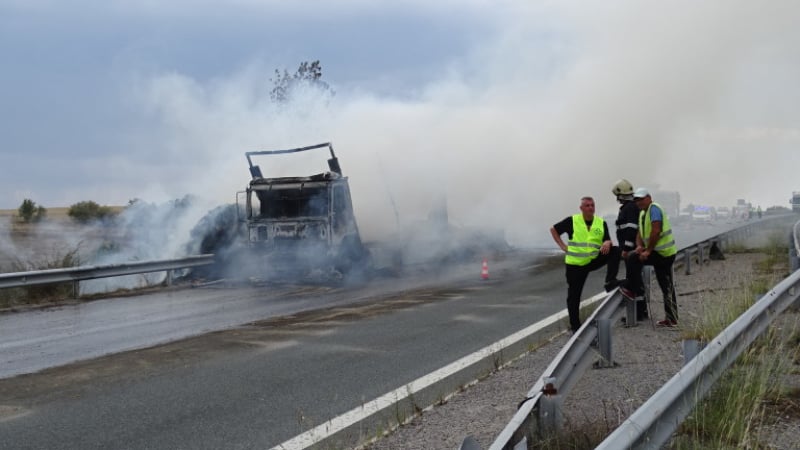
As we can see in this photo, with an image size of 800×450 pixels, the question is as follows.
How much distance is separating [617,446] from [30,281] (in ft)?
44.4

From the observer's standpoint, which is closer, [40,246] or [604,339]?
[604,339]

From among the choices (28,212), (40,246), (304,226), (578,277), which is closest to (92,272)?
(304,226)

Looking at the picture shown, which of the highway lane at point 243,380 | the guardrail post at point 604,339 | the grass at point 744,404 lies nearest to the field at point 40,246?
the highway lane at point 243,380

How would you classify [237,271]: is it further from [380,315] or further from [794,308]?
[794,308]

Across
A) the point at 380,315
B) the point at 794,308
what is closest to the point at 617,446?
the point at 794,308

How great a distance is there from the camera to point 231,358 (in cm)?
781

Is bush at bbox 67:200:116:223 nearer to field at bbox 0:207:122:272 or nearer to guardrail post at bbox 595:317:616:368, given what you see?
field at bbox 0:207:122:272

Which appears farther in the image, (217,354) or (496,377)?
(217,354)

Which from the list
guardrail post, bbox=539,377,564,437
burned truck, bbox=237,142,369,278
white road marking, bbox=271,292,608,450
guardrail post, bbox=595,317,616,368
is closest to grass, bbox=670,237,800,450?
guardrail post, bbox=539,377,564,437

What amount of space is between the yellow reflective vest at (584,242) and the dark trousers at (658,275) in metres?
0.43

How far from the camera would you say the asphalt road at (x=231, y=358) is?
211 inches

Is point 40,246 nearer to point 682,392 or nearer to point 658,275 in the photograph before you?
point 658,275

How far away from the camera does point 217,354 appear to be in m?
8.07

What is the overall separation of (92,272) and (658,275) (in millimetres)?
11141
